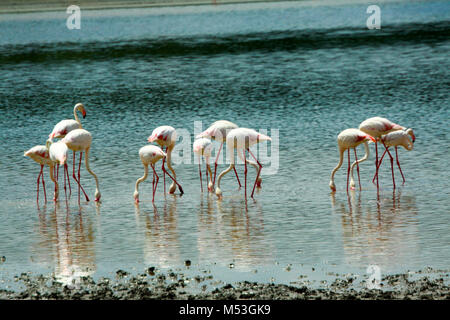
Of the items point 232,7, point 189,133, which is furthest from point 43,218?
point 232,7

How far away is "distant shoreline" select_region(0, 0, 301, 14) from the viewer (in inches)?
1791

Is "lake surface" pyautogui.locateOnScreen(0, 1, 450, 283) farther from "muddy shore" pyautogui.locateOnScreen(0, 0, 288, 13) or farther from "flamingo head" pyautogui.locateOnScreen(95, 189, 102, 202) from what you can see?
"muddy shore" pyautogui.locateOnScreen(0, 0, 288, 13)

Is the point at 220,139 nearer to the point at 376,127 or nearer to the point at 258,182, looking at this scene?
the point at 258,182

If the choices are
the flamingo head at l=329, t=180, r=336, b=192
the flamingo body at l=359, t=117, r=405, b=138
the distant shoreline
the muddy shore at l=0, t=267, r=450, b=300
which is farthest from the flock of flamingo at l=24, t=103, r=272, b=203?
the distant shoreline

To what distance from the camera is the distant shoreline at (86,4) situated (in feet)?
149

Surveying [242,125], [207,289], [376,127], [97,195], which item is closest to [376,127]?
[376,127]

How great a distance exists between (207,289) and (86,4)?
39.9 m

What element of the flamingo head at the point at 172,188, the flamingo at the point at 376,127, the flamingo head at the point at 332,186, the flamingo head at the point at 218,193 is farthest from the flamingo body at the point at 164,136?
the flamingo at the point at 376,127

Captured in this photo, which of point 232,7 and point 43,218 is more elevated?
point 232,7

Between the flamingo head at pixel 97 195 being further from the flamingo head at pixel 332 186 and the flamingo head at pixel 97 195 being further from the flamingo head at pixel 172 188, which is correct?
the flamingo head at pixel 332 186

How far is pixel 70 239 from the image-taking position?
9.14 meters

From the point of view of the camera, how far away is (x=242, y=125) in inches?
613
